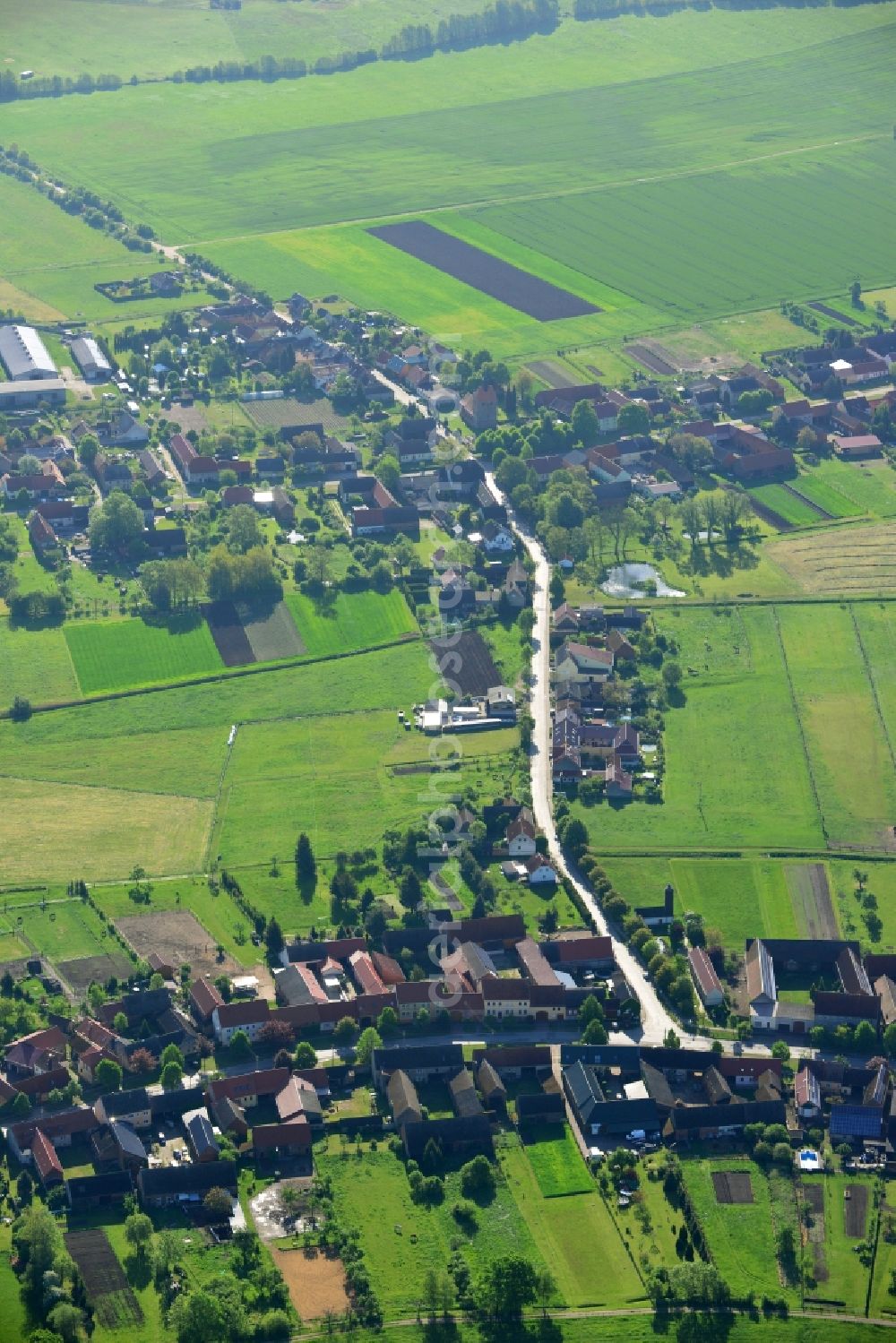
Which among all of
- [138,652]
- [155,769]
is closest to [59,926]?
[155,769]

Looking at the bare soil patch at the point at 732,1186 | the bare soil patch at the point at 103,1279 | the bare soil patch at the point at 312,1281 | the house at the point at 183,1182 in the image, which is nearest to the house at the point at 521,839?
the bare soil patch at the point at 732,1186

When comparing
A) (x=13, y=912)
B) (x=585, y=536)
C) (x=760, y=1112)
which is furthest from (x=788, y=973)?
(x=585, y=536)

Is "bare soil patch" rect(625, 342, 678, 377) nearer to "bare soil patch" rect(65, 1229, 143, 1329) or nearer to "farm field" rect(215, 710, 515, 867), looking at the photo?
"farm field" rect(215, 710, 515, 867)

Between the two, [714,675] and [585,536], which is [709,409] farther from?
[714,675]

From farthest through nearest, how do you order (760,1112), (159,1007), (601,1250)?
Answer: (159,1007) → (760,1112) → (601,1250)

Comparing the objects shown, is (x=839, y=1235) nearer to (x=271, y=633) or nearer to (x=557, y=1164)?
(x=557, y=1164)

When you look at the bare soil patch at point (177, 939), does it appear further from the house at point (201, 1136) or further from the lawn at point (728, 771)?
the lawn at point (728, 771)
